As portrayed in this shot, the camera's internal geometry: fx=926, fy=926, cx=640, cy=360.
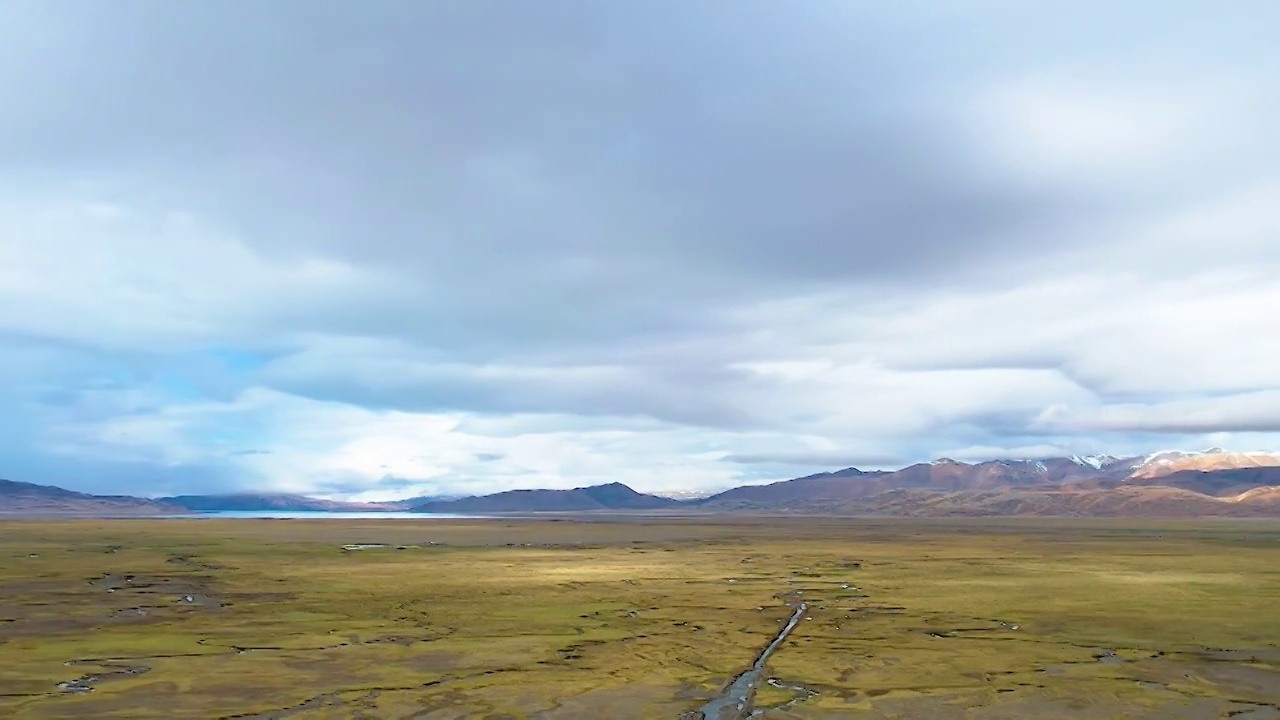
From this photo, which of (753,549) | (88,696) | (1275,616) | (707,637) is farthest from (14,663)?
(753,549)

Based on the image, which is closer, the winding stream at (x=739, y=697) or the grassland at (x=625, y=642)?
the winding stream at (x=739, y=697)

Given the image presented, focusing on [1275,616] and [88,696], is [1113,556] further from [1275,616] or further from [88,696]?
[88,696]

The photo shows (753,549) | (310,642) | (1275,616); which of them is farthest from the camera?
(753,549)

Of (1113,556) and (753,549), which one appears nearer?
(1113,556)

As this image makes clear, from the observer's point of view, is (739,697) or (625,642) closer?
(739,697)

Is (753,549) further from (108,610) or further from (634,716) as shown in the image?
(634,716)

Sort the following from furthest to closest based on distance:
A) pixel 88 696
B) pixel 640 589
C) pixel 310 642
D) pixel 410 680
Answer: pixel 640 589, pixel 310 642, pixel 410 680, pixel 88 696

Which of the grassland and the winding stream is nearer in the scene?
the winding stream
